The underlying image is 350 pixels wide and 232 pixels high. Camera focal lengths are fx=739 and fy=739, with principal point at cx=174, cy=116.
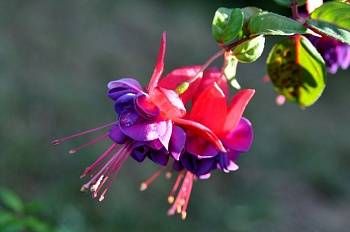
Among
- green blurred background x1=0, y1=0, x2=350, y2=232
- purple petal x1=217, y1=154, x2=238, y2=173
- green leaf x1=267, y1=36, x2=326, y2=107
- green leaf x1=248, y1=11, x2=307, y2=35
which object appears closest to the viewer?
green leaf x1=248, y1=11, x2=307, y2=35

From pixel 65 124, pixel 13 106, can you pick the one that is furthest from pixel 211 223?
pixel 13 106

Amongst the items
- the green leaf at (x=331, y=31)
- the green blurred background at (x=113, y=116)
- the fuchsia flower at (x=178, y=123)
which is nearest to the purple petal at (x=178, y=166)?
the fuchsia flower at (x=178, y=123)

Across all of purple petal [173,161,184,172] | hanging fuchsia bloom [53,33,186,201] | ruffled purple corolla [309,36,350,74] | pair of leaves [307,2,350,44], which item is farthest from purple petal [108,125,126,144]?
ruffled purple corolla [309,36,350,74]

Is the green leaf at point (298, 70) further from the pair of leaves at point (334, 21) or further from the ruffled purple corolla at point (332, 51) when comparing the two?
the pair of leaves at point (334, 21)

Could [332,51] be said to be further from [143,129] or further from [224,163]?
[143,129]

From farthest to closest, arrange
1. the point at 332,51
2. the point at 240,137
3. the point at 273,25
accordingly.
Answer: the point at 332,51 → the point at 240,137 → the point at 273,25

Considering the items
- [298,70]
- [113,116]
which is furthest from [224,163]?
[113,116]

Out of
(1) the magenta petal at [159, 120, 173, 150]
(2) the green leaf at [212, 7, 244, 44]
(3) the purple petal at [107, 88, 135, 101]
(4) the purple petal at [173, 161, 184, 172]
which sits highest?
(2) the green leaf at [212, 7, 244, 44]

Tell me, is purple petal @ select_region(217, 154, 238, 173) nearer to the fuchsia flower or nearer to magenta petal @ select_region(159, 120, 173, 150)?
the fuchsia flower
